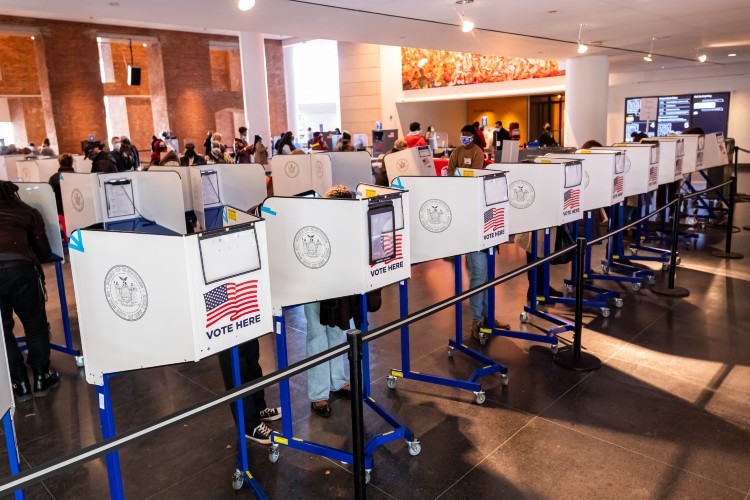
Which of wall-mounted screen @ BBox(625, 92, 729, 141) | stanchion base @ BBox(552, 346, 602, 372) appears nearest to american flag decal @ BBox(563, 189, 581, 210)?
stanchion base @ BBox(552, 346, 602, 372)

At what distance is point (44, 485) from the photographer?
3164mm

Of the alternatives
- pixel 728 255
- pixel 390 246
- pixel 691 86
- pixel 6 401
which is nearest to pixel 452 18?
pixel 728 255

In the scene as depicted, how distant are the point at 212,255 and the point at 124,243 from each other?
14.0 inches

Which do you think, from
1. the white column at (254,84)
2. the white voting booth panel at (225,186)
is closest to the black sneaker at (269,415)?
the white voting booth panel at (225,186)

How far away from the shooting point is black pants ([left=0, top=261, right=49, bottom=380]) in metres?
4.09

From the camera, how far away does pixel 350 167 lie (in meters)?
8.95

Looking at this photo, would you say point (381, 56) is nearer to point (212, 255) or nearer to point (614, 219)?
point (614, 219)

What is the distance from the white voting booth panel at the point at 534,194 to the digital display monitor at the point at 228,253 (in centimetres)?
269

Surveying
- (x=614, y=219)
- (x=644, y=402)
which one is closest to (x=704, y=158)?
(x=614, y=219)

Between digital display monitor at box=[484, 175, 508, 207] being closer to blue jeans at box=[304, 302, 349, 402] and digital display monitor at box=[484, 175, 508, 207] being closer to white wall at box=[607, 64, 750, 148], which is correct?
blue jeans at box=[304, 302, 349, 402]

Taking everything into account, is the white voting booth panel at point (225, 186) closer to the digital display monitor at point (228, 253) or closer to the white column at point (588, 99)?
the digital display monitor at point (228, 253)

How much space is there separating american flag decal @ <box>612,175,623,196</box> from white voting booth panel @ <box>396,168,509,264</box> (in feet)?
7.66

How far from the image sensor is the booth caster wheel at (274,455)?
328cm

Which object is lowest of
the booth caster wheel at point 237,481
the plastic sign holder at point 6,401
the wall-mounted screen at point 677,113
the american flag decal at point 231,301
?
the booth caster wheel at point 237,481
